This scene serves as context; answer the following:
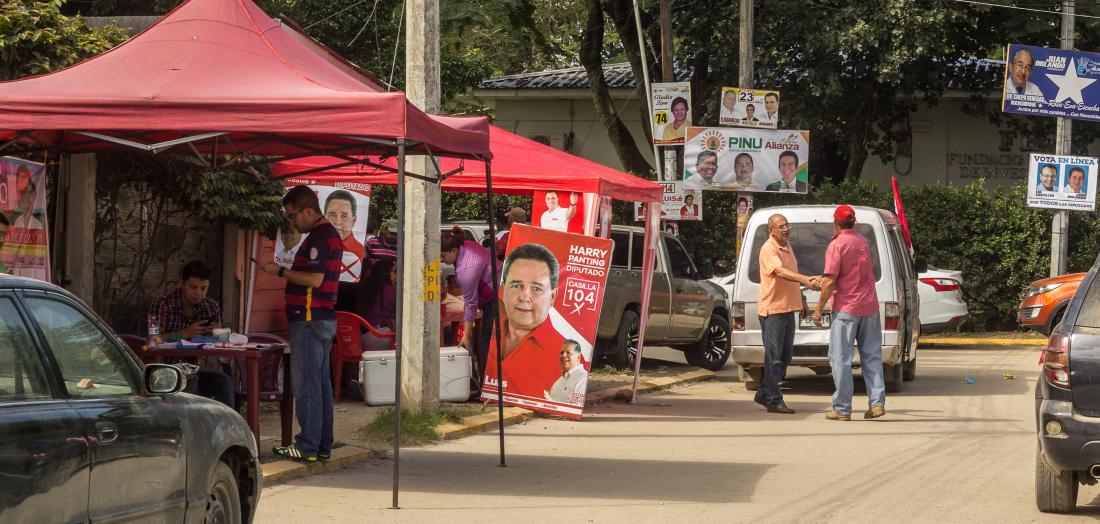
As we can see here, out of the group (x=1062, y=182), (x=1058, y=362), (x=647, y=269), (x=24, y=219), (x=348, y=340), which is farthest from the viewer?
(x=1062, y=182)

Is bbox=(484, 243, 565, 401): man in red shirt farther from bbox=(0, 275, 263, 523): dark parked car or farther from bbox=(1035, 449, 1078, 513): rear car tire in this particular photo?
bbox=(0, 275, 263, 523): dark parked car

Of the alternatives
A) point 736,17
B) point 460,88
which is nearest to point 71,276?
point 460,88

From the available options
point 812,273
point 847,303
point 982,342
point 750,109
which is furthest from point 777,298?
point 982,342

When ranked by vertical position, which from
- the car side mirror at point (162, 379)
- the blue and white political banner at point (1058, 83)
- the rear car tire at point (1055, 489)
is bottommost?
the rear car tire at point (1055, 489)

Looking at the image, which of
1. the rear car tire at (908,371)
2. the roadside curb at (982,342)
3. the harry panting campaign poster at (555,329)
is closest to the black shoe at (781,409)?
the harry panting campaign poster at (555,329)

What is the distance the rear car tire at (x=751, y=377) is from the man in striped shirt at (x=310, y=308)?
759cm

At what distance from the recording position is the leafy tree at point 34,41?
9.98 metres

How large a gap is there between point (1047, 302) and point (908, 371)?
555 centimetres

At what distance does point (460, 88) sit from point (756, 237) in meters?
11.9

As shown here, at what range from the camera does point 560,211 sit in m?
13.5

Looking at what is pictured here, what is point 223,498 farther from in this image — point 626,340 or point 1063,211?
point 1063,211

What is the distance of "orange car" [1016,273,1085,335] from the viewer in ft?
69.6

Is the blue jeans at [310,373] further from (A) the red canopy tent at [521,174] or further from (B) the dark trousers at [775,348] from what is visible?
(B) the dark trousers at [775,348]

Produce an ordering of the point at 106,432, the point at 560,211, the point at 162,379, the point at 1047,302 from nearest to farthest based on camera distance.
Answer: the point at 106,432, the point at 162,379, the point at 560,211, the point at 1047,302
